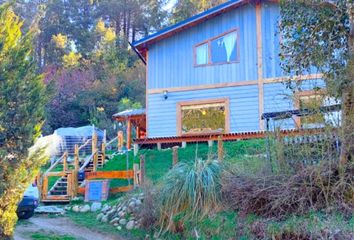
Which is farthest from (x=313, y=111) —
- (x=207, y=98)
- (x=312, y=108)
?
(x=207, y=98)

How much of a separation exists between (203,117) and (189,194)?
31.1 ft

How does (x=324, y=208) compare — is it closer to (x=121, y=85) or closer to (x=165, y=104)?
(x=165, y=104)

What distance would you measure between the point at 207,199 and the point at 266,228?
4.99 ft

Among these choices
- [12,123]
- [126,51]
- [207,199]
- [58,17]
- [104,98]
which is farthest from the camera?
[58,17]

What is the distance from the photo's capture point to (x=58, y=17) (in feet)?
131

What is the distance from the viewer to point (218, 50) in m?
17.2

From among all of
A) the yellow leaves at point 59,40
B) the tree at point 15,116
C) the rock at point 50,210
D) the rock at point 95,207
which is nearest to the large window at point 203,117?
the rock at point 95,207

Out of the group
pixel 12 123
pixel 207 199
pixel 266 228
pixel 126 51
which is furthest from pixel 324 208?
pixel 126 51

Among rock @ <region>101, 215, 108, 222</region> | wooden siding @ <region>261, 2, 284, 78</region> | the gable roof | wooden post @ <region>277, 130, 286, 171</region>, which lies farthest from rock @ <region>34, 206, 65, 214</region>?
wooden siding @ <region>261, 2, 284, 78</region>

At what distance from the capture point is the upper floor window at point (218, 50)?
670 inches

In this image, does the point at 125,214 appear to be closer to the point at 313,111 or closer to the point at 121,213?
the point at 121,213

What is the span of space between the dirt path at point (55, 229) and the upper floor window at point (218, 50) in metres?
9.32

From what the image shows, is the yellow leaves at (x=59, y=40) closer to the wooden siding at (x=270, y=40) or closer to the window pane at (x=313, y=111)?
the wooden siding at (x=270, y=40)

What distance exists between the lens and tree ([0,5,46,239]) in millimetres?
6102
